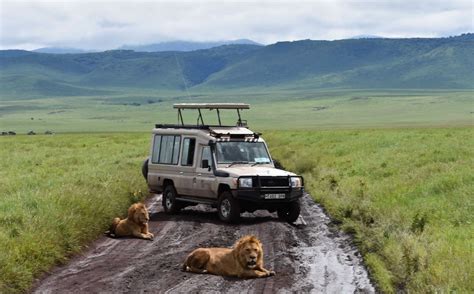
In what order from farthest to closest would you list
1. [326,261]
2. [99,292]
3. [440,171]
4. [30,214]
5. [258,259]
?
1. [440,171]
2. [30,214]
3. [326,261]
4. [258,259]
5. [99,292]

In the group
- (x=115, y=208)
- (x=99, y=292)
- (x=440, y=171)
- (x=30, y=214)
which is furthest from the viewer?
(x=440, y=171)

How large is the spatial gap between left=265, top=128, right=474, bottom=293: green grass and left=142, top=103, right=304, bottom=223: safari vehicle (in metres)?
1.69

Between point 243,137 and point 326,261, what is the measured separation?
21.8 ft

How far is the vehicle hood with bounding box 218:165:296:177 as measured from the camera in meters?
17.3

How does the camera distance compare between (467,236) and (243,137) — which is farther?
(243,137)

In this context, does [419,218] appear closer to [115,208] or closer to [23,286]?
[115,208]

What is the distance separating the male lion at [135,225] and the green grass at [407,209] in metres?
4.26

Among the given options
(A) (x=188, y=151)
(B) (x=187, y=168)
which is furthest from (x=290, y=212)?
(A) (x=188, y=151)

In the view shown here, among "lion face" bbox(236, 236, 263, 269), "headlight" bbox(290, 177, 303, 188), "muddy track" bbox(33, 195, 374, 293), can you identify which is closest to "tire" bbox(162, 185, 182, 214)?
Answer: "muddy track" bbox(33, 195, 374, 293)

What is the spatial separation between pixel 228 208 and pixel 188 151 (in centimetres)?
258

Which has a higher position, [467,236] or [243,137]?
[243,137]

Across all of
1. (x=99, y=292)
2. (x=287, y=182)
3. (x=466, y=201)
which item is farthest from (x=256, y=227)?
(x=99, y=292)

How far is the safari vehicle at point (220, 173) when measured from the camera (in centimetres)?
1717

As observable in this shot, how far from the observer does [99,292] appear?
10.4 m
